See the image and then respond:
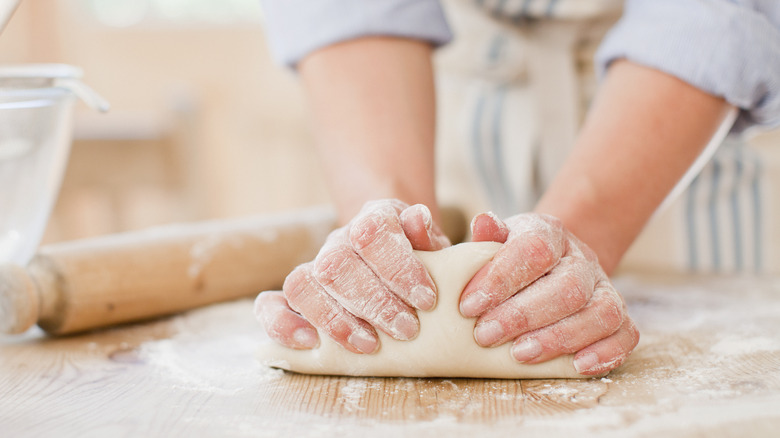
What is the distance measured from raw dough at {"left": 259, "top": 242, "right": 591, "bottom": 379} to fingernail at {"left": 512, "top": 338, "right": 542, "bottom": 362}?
0.4 inches

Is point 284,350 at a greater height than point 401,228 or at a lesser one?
lesser

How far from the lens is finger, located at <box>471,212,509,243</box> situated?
64 centimetres

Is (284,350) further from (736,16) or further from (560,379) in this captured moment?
(736,16)

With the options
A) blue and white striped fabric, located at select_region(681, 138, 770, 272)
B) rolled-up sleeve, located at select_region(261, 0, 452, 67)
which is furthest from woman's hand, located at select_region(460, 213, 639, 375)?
blue and white striped fabric, located at select_region(681, 138, 770, 272)

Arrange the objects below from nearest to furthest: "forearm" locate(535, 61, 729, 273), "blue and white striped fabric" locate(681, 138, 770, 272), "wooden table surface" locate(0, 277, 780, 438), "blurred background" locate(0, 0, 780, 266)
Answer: "wooden table surface" locate(0, 277, 780, 438) < "forearm" locate(535, 61, 729, 273) < "blue and white striped fabric" locate(681, 138, 770, 272) < "blurred background" locate(0, 0, 780, 266)

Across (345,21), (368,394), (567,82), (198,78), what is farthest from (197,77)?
(368,394)

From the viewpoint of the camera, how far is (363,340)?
618mm

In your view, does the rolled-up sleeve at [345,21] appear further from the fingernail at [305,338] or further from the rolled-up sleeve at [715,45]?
the fingernail at [305,338]

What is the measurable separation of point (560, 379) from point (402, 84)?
1.44 feet

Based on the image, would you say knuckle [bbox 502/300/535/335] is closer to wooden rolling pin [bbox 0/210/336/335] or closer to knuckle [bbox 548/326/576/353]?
knuckle [bbox 548/326/576/353]

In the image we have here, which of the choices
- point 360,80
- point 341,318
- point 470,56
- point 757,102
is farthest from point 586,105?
point 341,318

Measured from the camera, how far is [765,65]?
757 millimetres

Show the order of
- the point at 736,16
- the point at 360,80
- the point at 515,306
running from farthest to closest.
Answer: the point at 360,80, the point at 736,16, the point at 515,306

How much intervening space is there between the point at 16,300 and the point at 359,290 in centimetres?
42
